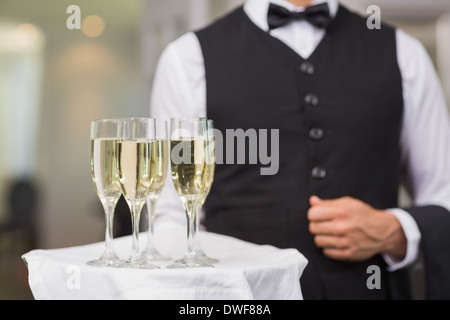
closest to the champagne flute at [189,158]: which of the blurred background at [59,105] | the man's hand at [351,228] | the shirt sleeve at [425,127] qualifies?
the man's hand at [351,228]

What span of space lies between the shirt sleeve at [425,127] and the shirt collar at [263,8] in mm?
214

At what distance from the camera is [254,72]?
73.6 inches

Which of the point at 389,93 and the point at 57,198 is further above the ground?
the point at 389,93

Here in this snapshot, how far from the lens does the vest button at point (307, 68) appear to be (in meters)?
1.82

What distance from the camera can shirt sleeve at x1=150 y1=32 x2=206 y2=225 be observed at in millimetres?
1903

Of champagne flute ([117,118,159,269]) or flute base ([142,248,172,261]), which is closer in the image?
champagne flute ([117,118,159,269])

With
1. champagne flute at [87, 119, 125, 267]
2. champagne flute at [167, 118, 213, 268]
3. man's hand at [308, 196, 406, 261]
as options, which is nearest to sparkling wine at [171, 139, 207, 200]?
champagne flute at [167, 118, 213, 268]

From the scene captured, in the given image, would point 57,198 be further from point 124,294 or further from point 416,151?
point 124,294

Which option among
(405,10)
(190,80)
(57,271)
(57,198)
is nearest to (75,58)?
(57,198)

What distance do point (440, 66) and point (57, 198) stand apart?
22.4 feet

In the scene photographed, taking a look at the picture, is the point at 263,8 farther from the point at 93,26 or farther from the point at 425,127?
the point at 93,26

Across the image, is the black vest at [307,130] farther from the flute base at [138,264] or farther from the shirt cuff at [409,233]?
the flute base at [138,264]

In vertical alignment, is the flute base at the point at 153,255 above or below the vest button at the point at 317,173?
below

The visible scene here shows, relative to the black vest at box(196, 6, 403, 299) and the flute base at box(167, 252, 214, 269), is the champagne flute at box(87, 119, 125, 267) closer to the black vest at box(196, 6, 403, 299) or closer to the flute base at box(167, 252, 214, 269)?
the flute base at box(167, 252, 214, 269)
